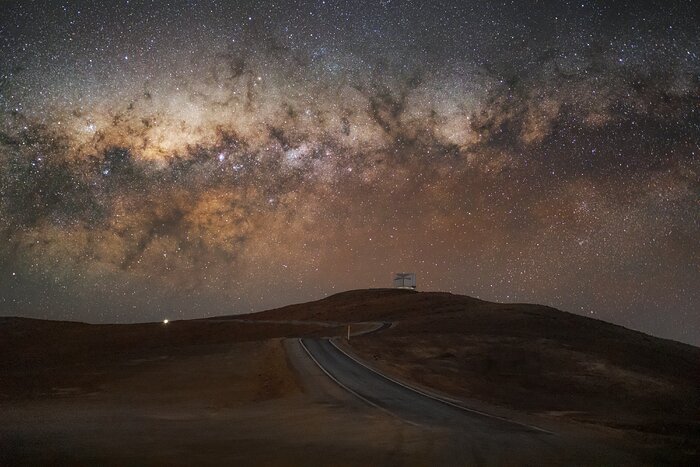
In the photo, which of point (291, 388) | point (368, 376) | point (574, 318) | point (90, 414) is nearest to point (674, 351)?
point (574, 318)

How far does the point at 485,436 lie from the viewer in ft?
49.3

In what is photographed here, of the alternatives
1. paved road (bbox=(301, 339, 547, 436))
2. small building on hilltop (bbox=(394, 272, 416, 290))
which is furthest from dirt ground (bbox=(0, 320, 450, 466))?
small building on hilltop (bbox=(394, 272, 416, 290))

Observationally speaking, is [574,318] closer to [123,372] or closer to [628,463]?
[123,372]

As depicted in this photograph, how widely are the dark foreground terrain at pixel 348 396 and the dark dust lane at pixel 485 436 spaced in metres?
0.14

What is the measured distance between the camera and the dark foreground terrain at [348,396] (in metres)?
13.2

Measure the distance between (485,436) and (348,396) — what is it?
777cm

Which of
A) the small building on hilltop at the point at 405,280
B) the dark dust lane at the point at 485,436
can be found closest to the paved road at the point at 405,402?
the dark dust lane at the point at 485,436

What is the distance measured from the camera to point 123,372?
33.1 meters

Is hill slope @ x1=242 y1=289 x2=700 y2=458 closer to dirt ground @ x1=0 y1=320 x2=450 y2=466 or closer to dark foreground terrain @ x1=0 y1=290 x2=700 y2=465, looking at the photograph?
dark foreground terrain @ x1=0 y1=290 x2=700 y2=465

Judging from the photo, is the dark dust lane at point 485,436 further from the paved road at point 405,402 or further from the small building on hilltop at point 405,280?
the small building on hilltop at point 405,280

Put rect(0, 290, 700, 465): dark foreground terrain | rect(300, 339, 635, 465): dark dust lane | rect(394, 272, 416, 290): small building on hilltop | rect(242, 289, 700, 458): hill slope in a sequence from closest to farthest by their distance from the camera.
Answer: rect(300, 339, 635, 465): dark dust lane → rect(0, 290, 700, 465): dark foreground terrain → rect(242, 289, 700, 458): hill slope → rect(394, 272, 416, 290): small building on hilltop

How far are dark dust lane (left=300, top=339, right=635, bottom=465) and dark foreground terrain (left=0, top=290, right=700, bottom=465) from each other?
144 millimetres

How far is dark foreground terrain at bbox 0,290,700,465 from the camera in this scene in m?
13.2

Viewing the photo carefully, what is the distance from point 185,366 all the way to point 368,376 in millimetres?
12778
